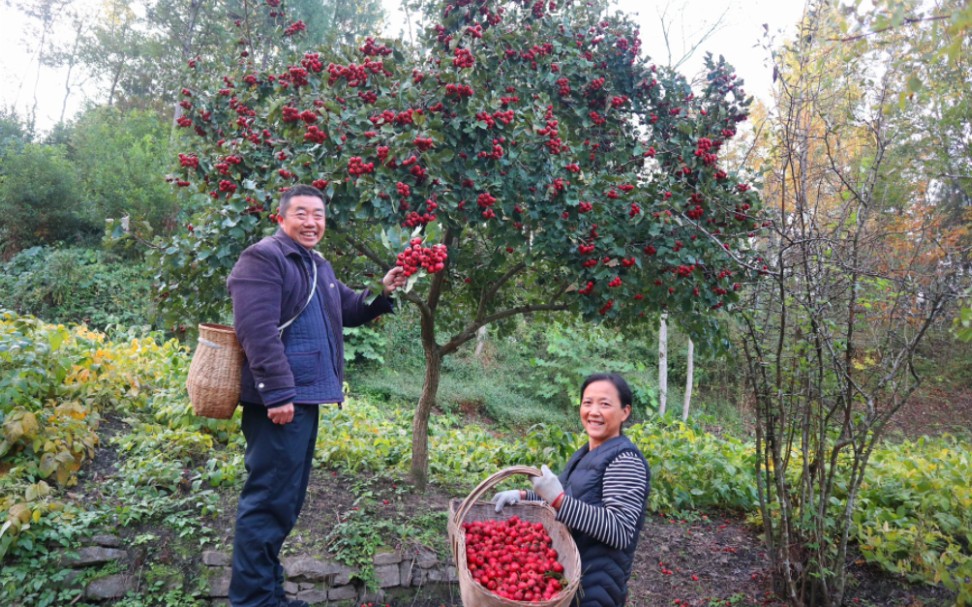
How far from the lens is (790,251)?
3.01 meters

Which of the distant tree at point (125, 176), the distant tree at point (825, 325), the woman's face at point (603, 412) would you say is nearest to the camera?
the woman's face at point (603, 412)

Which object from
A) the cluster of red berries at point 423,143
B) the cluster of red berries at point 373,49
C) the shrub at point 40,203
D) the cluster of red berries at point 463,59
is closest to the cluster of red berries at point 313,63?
the cluster of red berries at point 373,49

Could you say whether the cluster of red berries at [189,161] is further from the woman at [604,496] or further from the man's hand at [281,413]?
the woman at [604,496]

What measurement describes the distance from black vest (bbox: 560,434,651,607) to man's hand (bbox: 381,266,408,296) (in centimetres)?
101

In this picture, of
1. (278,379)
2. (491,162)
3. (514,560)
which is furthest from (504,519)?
(491,162)

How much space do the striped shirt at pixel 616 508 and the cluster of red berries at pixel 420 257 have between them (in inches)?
37.6

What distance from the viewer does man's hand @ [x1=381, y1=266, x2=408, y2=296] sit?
2439 millimetres

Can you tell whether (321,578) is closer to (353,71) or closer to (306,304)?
(306,304)

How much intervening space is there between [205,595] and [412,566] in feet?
3.05

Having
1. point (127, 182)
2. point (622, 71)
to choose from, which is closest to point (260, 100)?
point (622, 71)

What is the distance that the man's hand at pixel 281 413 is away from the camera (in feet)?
7.10

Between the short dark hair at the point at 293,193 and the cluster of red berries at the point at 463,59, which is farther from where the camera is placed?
the cluster of red berries at the point at 463,59

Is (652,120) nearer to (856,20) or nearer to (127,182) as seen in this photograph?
(856,20)

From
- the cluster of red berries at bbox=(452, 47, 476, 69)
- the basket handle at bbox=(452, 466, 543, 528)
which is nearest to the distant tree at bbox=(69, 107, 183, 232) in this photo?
the cluster of red berries at bbox=(452, 47, 476, 69)
